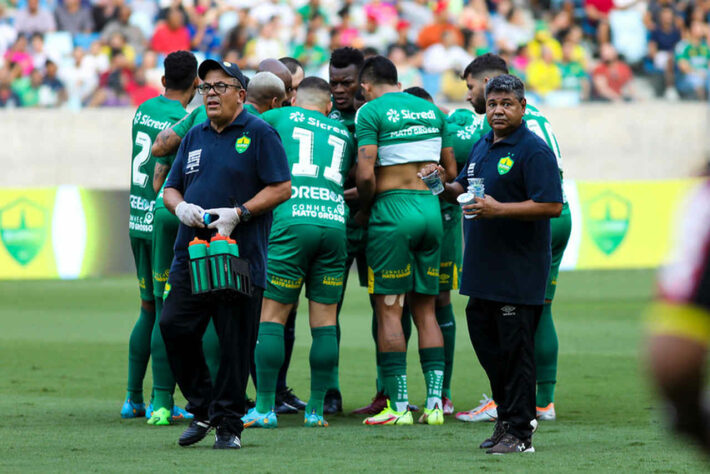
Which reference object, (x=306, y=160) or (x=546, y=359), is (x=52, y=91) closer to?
(x=306, y=160)

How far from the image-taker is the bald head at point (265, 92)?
7.78 m

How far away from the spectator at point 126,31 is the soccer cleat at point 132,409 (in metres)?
15.3

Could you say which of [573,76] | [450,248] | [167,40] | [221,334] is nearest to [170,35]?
[167,40]

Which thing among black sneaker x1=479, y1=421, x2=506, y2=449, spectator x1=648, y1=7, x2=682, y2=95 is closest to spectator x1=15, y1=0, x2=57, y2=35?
spectator x1=648, y1=7, x2=682, y2=95

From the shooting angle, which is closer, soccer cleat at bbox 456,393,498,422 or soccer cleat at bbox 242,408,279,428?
soccer cleat at bbox 242,408,279,428

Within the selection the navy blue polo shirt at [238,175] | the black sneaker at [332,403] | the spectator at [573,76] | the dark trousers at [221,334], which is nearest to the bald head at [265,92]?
the navy blue polo shirt at [238,175]

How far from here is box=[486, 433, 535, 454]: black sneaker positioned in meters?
6.37

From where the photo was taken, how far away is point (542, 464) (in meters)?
6.08

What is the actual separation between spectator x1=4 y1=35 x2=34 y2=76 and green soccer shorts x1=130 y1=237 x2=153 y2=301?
14617 millimetres

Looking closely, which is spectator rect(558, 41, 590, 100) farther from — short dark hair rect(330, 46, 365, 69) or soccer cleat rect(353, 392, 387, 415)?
soccer cleat rect(353, 392, 387, 415)

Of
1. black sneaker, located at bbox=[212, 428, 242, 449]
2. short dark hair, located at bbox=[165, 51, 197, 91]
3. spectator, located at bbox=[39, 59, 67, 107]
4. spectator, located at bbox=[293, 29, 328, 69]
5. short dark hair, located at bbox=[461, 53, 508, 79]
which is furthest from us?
spectator, located at bbox=[293, 29, 328, 69]

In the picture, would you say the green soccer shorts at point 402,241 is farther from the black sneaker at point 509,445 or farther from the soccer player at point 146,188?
the black sneaker at point 509,445

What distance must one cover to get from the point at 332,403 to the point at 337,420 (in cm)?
40

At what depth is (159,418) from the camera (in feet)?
25.1
